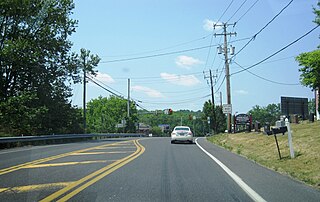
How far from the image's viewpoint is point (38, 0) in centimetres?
3703

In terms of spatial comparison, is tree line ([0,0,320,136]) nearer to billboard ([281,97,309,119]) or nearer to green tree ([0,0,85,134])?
green tree ([0,0,85,134])

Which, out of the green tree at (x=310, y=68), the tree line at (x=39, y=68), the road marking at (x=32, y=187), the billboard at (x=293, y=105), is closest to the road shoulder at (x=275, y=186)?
the road marking at (x=32, y=187)

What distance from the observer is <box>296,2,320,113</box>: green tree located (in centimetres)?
4372

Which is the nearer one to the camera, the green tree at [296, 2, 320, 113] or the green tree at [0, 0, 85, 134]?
the green tree at [0, 0, 85, 134]

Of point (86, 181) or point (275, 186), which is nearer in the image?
point (275, 186)

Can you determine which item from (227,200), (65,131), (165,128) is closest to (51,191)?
(227,200)

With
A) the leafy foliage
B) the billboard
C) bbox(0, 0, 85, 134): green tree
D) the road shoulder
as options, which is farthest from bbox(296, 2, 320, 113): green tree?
the leafy foliage

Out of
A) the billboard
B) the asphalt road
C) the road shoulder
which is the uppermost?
the billboard

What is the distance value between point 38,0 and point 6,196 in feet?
110

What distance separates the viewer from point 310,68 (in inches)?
1784

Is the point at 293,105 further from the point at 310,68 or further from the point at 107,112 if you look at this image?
the point at 107,112

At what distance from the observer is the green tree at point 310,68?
43.7 m

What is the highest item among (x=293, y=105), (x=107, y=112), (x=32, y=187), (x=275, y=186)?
(x=107, y=112)

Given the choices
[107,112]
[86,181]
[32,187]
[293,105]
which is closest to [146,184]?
[86,181]
